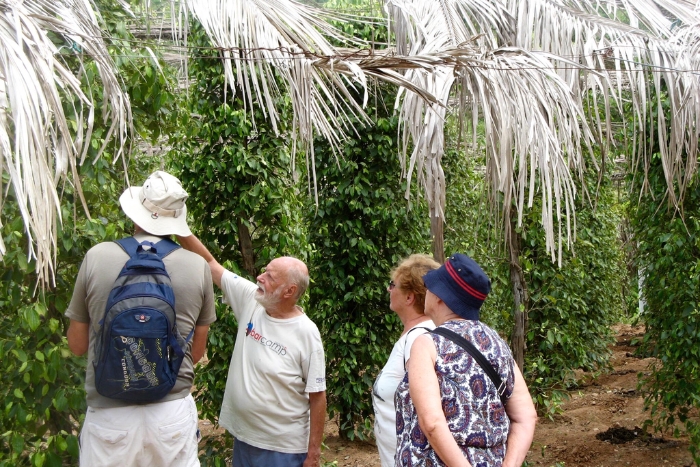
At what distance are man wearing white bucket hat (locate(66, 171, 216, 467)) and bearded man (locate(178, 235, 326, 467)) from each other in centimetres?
30

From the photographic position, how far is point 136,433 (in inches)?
104

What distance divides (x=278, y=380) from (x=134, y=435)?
2.20 feet

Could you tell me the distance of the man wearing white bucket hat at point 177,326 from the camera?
8.57 ft

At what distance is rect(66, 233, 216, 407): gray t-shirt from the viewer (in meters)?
2.60

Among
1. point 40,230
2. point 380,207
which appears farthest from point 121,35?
point 380,207

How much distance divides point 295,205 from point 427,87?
1060 millimetres

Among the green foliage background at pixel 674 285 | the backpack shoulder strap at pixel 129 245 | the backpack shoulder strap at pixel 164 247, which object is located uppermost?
the backpack shoulder strap at pixel 129 245

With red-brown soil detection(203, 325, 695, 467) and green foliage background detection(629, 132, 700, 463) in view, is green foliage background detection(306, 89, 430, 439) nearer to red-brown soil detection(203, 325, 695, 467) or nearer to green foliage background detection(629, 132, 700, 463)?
red-brown soil detection(203, 325, 695, 467)

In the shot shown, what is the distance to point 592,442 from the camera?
6242mm

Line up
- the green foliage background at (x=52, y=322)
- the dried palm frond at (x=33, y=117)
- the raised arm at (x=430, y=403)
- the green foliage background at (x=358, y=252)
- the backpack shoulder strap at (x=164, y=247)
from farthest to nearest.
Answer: the green foliage background at (x=358, y=252) < the green foliage background at (x=52, y=322) < the backpack shoulder strap at (x=164, y=247) < the raised arm at (x=430, y=403) < the dried palm frond at (x=33, y=117)

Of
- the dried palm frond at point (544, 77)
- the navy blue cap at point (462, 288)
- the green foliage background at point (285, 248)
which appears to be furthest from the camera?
the dried palm frond at point (544, 77)

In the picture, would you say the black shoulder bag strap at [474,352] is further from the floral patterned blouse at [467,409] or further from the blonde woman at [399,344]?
the blonde woman at [399,344]

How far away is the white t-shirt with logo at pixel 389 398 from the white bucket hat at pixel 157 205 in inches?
37.6

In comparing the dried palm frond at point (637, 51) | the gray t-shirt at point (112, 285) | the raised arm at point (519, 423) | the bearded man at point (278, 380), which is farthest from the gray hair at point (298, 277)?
the dried palm frond at point (637, 51)
